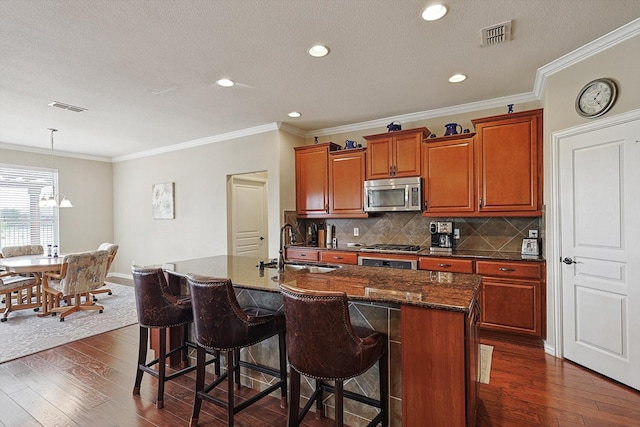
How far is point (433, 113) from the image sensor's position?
13.9 feet

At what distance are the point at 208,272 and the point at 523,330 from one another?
3.16 metres

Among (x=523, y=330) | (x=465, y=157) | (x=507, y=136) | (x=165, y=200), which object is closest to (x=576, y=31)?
(x=507, y=136)

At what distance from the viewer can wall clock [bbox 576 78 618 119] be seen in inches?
99.6

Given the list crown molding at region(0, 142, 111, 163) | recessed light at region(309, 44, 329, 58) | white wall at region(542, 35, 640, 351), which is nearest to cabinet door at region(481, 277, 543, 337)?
white wall at region(542, 35, 640, 351)

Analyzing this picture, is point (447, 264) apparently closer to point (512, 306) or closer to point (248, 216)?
point (512, 306)

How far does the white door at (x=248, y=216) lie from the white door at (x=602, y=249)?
4.52 m

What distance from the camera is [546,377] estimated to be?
8.63 feet

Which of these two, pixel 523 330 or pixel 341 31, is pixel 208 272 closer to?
pixel 341 31

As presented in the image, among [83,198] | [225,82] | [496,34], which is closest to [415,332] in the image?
[496,34]

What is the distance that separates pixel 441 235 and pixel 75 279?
4978 millimetres

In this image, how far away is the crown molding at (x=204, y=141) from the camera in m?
4.87

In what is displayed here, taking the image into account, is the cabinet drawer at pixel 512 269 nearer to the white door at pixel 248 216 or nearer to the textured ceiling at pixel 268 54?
the textured ceiling at pixel 268 54

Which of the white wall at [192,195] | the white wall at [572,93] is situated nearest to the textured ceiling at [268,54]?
the white wall at [572,93]

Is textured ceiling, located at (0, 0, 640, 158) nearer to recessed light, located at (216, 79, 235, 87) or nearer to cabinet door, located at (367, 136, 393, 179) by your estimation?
recessed light, located at (216, 79, 235, 87)
